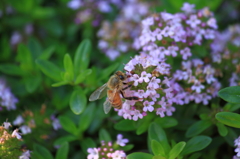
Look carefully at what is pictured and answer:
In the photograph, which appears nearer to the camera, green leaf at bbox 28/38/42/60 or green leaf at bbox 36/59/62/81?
green leaf at bbox 36/59/62/81

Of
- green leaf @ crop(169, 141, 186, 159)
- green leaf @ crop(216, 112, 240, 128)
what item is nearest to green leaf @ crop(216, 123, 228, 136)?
green leaf @ crop(216, 112, 240, 128)

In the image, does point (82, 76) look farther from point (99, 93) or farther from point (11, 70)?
point (11, 70)

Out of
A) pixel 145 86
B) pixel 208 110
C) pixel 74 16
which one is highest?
pixel 74 16

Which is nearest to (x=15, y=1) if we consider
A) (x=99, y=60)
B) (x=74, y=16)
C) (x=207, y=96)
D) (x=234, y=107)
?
(x=74, y=16)

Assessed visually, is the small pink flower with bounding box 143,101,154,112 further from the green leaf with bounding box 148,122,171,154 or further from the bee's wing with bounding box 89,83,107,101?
the bee's wing with bounding box 89,83,107,101

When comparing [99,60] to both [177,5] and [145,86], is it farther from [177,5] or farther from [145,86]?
[145,86]

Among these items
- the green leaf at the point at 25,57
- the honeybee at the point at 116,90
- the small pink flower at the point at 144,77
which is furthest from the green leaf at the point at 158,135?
the green leaf at the point at 25,57
